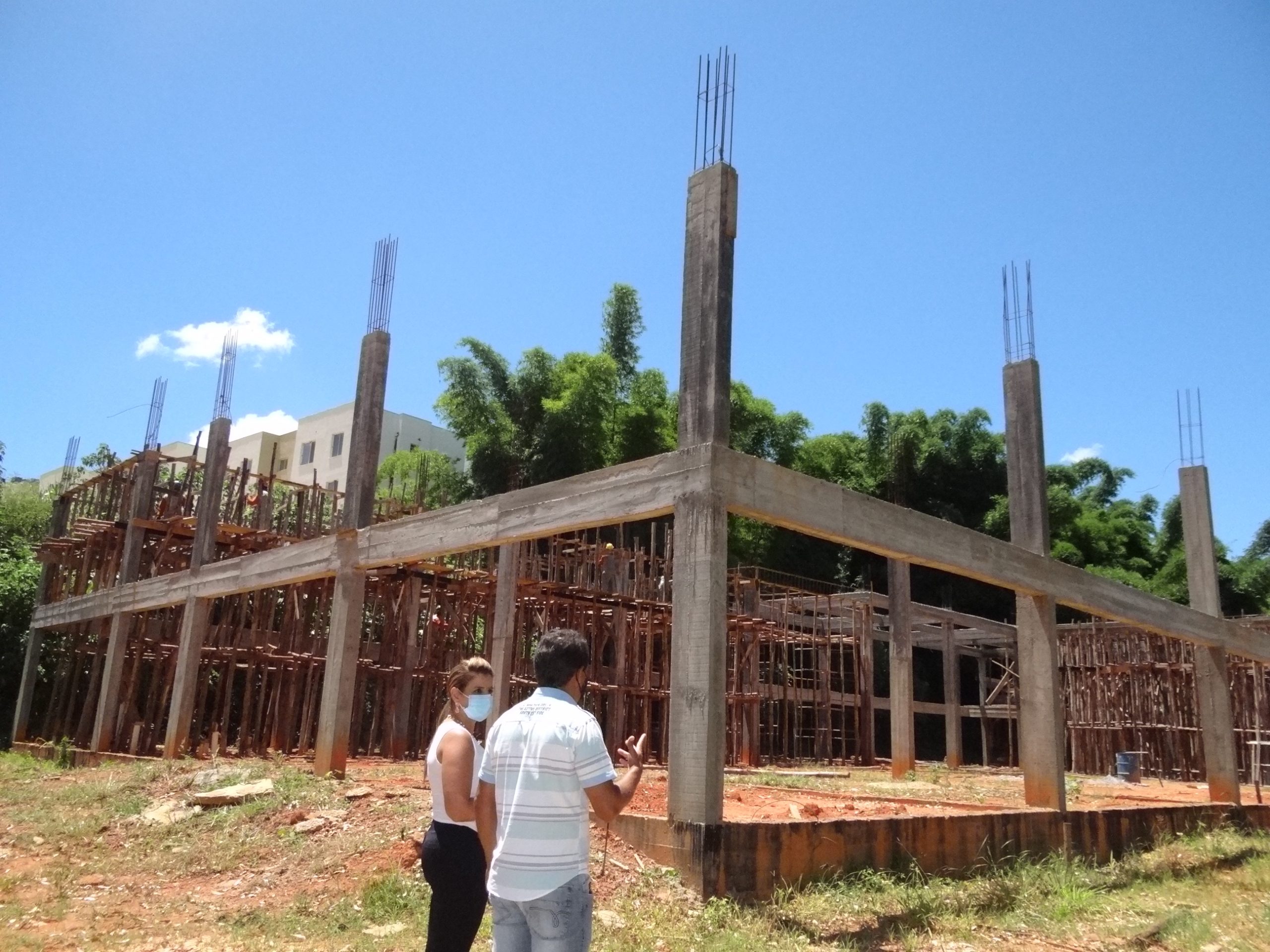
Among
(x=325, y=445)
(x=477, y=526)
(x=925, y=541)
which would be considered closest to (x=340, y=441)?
(x=325, y=445)

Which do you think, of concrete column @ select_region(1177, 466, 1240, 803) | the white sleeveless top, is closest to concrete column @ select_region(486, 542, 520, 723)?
concrete column @ select_region(1177, 466, 1240, 803)

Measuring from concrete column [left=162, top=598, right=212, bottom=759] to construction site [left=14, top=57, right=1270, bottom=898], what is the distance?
4 cm

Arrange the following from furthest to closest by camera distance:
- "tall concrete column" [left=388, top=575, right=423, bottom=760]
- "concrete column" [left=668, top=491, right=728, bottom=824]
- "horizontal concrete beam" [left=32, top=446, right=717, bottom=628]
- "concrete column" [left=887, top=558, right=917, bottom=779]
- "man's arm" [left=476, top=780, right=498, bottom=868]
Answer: "concrete column" [left=887, top=558, right=917, bottom=779]
"tall concrete column" [left=388, top=575, right=423, bottom=760]
"horizontal concrete beam" [left=32, top=446, right=717, bottom=628]
"concrete column" [left=668, top=491, right=728, bottom=824]
"man's arm" [left=476, top=780, right=498, bottom=868]

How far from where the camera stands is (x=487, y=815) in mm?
3656

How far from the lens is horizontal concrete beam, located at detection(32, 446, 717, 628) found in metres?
8.64

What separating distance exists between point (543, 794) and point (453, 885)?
1.07 metres

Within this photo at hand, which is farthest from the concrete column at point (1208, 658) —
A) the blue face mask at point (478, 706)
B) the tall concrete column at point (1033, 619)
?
the blue face mask at point (478, 706)

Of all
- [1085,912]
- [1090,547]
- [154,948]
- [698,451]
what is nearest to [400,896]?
[154,948]

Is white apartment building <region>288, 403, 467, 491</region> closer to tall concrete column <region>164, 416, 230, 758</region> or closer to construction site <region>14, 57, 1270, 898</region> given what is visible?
construction site <region>14, 57, 1270, 898</region>

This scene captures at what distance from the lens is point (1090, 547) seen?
38031 mm

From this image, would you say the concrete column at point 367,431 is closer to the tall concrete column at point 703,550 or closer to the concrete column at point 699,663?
the tall concrete column at point 703,550

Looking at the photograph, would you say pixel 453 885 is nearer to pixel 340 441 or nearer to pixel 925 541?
pixel 925 541

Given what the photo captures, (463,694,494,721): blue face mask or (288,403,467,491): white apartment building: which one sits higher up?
(288,403,467,491): white apartment building

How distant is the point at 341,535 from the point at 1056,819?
8.92 meters
